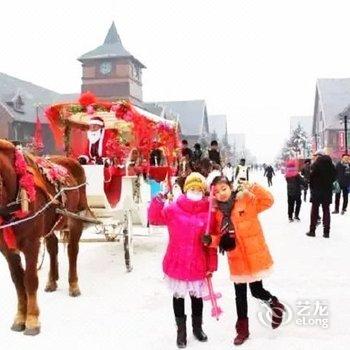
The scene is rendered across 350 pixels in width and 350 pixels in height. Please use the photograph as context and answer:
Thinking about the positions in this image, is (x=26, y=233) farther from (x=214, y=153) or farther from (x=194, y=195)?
(x=214, y=153)

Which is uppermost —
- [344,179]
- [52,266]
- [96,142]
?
[96,142]

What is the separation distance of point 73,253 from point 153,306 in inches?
57.8

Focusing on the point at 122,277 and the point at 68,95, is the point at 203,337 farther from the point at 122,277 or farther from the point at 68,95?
the point at 68,95

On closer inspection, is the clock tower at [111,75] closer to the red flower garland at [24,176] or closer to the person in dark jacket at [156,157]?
the person in dark jacket at [156,157]

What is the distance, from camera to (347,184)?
14.6 metres

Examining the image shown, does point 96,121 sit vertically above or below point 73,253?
above

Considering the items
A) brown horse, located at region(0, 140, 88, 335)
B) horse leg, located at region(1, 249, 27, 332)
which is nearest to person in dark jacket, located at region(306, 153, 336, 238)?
brown horse, located at region(0, 140, 88, 335)

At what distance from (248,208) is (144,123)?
14.3ft

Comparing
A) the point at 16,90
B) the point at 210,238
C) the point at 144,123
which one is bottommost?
the point at 210,238

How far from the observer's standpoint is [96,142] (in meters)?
Result: 8.41

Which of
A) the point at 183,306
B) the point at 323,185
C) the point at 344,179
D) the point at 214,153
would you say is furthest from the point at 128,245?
the point at 344,179

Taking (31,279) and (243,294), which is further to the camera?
(31,279)

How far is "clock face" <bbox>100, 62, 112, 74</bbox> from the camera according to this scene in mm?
56597

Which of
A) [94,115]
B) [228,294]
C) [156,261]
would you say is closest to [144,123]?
[94,115]
